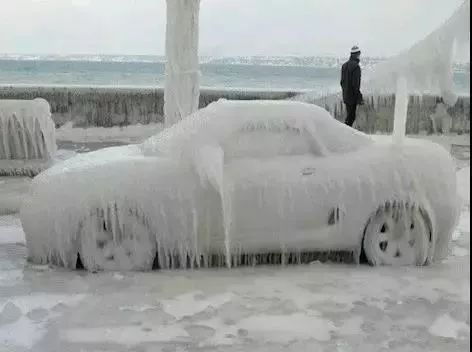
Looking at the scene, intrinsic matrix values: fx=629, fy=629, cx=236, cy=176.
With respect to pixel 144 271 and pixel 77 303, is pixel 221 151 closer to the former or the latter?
pixel 144 271

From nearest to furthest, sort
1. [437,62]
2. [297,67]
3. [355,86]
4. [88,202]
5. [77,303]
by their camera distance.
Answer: [437,62] < [77,303] < [88,202] < [355,86] < [297,67]

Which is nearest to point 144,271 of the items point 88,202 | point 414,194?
point 88,202

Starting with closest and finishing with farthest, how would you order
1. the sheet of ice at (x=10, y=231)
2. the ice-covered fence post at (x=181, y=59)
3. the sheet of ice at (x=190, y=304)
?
1. the sheet of ice at (x=190, y=304)
2. the sheet of ice at (x=10, y=231)
3. the ice-covered fence post at (x=181, y=59)

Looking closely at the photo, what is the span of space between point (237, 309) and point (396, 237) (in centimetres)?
180

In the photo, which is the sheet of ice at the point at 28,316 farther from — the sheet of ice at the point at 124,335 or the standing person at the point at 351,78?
the standing person at the point at 351,78

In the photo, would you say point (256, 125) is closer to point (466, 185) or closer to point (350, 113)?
point (466, 185)

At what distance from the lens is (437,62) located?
4.09 meters

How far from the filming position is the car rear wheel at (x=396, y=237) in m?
5.48

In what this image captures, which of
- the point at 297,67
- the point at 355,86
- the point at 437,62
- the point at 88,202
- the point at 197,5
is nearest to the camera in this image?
the point at 437,62

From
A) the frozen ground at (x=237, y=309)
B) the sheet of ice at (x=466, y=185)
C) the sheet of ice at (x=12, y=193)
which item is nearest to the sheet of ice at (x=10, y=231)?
the sheet of ice at (x=12, y=193)

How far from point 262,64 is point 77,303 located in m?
53.5

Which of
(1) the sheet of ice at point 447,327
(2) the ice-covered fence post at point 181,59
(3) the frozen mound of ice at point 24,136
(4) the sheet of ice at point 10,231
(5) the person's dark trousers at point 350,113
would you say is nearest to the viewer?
(1) the sheet of ice at point 447,327

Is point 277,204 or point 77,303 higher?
point 277,204

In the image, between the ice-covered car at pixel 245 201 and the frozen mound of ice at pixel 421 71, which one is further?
the ice-covered car at pixel 245 201
